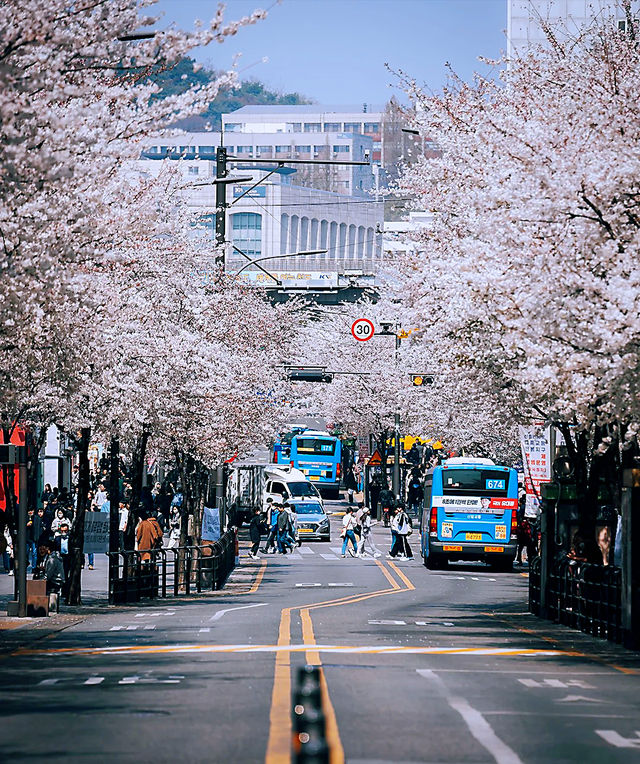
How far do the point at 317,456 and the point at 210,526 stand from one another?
167 feet

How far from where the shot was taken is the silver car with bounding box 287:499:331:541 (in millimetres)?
60906

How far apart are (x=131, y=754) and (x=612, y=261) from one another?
369 inches

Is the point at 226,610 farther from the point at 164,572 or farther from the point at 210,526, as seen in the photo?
the point at 210,526

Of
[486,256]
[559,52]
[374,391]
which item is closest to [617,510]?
[559,52]

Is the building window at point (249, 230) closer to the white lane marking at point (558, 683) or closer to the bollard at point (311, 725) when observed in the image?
the white lane marking at point (558, 683)

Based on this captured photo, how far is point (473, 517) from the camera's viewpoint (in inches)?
1730

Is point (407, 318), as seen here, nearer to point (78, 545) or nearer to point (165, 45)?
point (78, 545)

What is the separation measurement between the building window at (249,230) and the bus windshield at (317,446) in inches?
3356

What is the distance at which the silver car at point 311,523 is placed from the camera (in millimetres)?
60906

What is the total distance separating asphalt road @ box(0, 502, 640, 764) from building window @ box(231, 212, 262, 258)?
147 meters

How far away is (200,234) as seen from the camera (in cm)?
4241

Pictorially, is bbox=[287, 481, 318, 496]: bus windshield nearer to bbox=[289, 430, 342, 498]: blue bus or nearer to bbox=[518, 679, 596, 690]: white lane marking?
bbox=[289, 430, 342, 498]: blue bus

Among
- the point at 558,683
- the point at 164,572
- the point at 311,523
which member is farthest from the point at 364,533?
the point at 558,683

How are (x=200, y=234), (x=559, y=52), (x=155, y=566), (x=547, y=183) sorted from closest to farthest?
(x=547, y=183)
(x=559, y=52)
(x=155, y=566)
(x=200, y=234)
